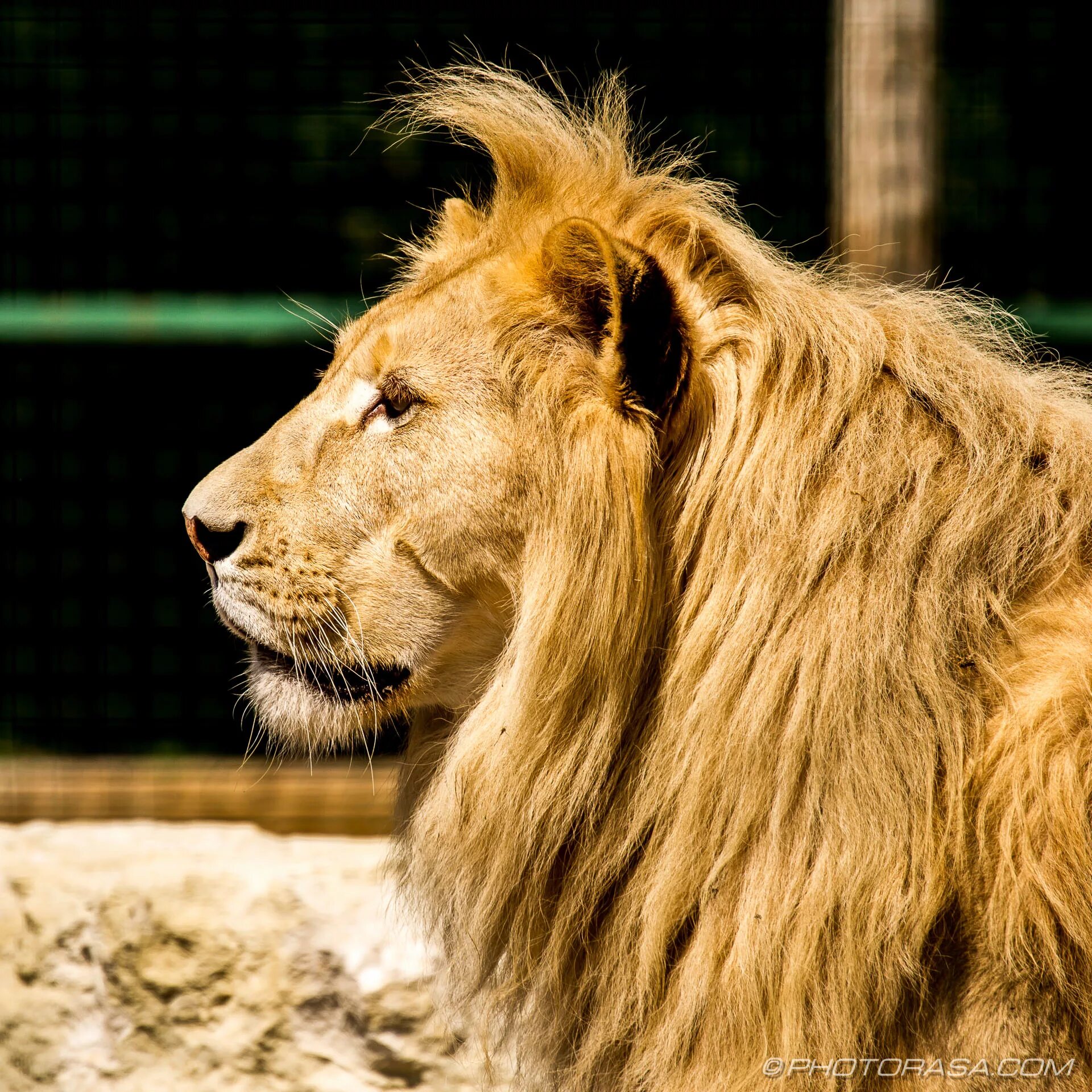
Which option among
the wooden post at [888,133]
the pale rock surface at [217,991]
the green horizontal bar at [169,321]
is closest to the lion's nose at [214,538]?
the pale rock surface at [217,991]

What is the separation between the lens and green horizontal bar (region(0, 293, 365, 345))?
4336 millimetres

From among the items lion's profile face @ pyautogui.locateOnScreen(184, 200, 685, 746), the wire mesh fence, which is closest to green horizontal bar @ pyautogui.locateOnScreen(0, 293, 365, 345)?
the wire mesh fence

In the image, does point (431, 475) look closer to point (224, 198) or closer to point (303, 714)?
point (303, 714)

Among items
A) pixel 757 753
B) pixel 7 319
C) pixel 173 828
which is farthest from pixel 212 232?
pixel 757 753

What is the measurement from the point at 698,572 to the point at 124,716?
3.54 meters

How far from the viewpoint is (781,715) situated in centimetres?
219

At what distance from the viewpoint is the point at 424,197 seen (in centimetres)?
532

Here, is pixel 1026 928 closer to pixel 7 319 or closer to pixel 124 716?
pixel 7 319

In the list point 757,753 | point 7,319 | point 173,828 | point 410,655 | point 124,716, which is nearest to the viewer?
point 757,753

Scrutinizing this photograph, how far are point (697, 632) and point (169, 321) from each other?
2646mm

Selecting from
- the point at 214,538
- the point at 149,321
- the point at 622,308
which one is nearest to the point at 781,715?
the point at 622,308

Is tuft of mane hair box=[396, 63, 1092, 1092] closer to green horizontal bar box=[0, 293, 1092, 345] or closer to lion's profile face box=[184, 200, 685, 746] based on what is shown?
lion's profile face box=[184, 200, 685, 746]

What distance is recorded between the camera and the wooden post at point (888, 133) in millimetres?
4227

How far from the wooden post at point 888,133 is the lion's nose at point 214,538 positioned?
244 cm
